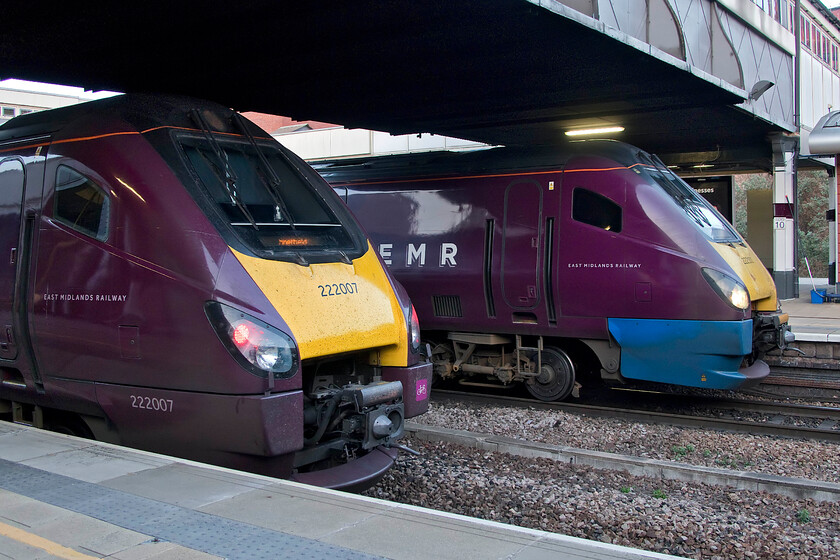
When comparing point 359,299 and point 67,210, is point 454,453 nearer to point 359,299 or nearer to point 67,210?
point 359,299

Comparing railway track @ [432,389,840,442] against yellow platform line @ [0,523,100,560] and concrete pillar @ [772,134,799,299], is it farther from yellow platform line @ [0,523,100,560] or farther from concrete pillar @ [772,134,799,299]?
concrete pillar @ [772,134,799,299]

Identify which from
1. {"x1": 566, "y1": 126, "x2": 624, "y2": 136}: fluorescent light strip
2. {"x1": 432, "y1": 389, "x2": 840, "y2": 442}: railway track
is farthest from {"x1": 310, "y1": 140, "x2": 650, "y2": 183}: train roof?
{"x1": 566, "y1": 126, "x2": 624, "y2": 136}: fluorescent light strip

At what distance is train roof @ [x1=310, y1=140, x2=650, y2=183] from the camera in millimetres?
9656

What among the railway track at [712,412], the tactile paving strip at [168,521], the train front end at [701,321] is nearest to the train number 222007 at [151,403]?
the tactile paving strip at [168,521]

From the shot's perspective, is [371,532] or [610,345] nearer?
[371,532]

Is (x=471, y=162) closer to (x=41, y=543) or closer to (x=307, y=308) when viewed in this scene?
(x=307, y=308)

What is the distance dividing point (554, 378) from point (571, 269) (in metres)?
1.53

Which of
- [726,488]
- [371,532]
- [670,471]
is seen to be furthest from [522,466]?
[371,532]

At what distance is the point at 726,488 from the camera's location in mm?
6398

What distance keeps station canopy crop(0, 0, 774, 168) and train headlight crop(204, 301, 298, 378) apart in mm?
3730

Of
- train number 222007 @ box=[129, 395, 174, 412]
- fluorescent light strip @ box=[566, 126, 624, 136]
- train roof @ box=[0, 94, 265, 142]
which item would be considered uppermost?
fluorescent light strip @ box=[566, 126, 624, 136]

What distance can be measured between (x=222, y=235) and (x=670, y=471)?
13.8ft

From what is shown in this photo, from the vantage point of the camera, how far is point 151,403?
526cm

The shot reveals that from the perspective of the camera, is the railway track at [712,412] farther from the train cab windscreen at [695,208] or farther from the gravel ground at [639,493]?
the train cab windscreen at [695,208]
